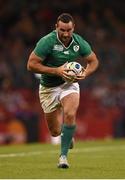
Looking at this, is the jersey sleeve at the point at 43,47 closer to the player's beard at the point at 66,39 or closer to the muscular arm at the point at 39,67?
the muscular arm at the point at 39,67

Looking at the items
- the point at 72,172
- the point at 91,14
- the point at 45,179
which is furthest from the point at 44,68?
the point at 91,14

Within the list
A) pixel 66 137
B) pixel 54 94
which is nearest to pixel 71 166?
pixel 66 137

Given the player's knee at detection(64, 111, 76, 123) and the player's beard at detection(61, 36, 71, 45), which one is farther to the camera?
the player's beard at detection(61, 36, 71, 45)

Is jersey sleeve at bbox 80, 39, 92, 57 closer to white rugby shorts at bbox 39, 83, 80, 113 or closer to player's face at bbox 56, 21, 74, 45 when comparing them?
player's face at bbox 56, 21, 74, 45

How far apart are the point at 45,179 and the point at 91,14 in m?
16.4

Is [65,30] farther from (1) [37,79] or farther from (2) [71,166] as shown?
(1) [37,79]

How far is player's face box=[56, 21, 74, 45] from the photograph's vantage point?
11203 mm

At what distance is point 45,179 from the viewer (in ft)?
30.8

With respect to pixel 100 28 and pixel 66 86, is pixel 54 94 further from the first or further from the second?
pixel 100 28

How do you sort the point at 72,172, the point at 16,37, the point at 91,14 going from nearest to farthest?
the point at 72,172
the point at 16,37
the point at 91,14

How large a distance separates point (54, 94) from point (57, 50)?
96 cm

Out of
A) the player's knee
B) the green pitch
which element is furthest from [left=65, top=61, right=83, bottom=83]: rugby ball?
the green pitch

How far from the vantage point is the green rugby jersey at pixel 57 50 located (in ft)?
37.3

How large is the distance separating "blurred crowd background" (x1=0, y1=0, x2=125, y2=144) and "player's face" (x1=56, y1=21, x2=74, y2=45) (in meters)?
10.7
